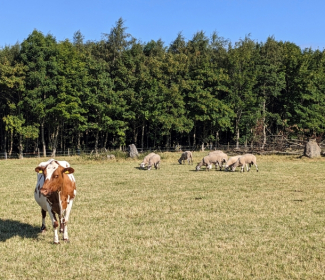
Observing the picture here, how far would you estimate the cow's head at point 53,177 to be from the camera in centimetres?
789

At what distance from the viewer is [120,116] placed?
168ft

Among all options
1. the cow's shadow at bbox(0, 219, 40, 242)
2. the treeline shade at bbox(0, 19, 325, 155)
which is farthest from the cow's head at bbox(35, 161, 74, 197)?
the treeline shade at bbox(0, 19, 325, 155)

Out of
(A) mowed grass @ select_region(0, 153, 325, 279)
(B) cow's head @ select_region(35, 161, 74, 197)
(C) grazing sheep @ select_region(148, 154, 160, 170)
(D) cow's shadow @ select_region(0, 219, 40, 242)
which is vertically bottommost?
(D) cow's shadow @ select_region(0, 219, 40, 242)

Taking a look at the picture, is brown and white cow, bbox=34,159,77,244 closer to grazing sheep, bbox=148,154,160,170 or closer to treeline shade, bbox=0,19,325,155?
grazing sheep, bbox=148,154,160,170

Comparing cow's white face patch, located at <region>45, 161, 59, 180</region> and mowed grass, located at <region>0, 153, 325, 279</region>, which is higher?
cow's white face patch, located at <region>45, 161, 59, 180</region>

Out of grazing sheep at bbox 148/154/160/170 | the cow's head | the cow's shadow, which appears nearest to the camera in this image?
the cow's head

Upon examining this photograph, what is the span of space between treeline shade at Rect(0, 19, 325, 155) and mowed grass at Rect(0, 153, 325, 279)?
2937 cm

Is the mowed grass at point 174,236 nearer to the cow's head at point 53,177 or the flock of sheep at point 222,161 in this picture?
the cow's head at point 53,177

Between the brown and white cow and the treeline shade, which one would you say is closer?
the brown and white cow

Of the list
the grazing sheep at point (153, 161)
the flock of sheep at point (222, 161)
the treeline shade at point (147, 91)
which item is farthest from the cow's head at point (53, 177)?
the treeline shade at point (147, 91)

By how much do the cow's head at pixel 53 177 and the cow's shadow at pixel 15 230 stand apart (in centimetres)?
187

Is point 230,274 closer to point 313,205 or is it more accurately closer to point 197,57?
point 313,205

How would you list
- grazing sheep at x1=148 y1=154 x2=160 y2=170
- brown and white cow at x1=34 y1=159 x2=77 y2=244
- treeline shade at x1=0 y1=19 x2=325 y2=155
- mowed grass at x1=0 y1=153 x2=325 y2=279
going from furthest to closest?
treeline shade at x1=0 y1=19 x2=325 y2=155
grazing sheep at x1=148 y1=154 x2=160 y2=170
brown and white cow at x1=34 y1=159 x2=77 y2=244
mowed grass at x1=0 y1=153 x2=325 y2=279

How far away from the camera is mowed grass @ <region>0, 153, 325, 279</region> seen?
668 cm
